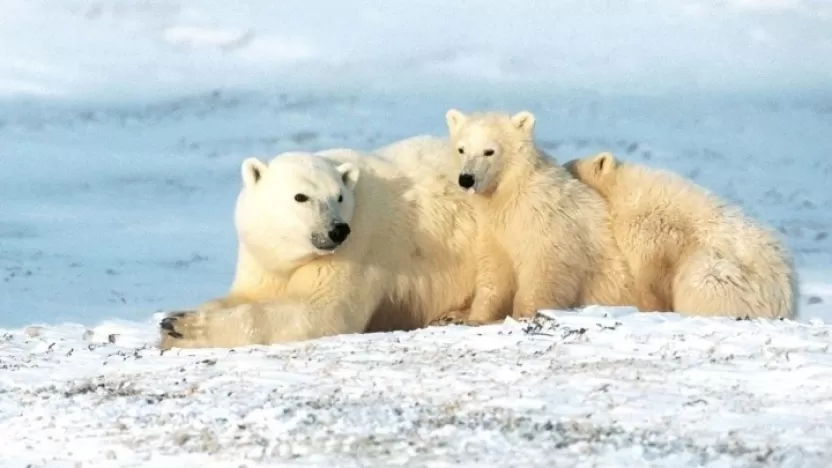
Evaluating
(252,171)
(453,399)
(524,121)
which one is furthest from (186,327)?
(524,121)

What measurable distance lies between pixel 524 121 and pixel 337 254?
153 centimetres

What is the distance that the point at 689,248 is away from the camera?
24.1ft

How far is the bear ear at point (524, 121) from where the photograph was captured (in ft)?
24.9

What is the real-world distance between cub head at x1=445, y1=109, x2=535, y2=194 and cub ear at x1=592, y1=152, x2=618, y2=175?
49 cm

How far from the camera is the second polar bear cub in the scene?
23.5 feet

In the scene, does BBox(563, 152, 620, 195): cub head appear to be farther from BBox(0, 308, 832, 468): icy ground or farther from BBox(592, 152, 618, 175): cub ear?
BBox(0, 308, 832, 468): icy ground

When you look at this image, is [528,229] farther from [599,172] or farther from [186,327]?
[186,327]

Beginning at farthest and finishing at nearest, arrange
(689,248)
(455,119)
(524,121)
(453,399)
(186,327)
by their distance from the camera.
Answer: (455,119) → (524,121) → (689,248) → (186,327) → (453,399)

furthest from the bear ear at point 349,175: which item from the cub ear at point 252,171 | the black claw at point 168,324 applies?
the black claw at point 168,324

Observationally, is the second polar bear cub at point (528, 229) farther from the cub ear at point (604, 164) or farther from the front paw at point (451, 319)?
the cub ear at point (604, 164)

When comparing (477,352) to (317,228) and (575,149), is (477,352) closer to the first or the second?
(317,228)

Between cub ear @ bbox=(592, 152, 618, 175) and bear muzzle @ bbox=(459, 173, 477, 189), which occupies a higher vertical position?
cub ear @ bbox=(592, 152, 618, 175)

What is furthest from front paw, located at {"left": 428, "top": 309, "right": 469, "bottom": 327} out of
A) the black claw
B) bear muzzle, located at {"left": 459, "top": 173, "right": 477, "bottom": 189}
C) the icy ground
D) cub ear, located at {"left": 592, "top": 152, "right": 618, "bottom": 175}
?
the black claw

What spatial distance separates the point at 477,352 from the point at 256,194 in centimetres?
165
